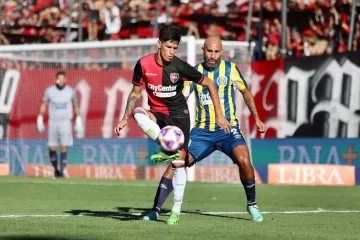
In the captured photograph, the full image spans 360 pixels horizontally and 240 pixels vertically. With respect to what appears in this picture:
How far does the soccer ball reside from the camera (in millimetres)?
9273

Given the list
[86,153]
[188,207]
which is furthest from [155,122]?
[86,153]

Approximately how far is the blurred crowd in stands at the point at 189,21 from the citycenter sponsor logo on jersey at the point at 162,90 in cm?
969

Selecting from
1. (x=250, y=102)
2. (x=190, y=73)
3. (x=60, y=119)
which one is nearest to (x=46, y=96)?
(x=60, y=119)

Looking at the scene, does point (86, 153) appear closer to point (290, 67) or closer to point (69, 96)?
point (69, 96)

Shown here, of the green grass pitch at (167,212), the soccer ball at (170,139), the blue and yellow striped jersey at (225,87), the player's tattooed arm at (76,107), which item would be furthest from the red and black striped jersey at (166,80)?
the player's tattooed arm at (76,107)

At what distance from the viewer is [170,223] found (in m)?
9.53

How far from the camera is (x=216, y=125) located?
10992 millimetres

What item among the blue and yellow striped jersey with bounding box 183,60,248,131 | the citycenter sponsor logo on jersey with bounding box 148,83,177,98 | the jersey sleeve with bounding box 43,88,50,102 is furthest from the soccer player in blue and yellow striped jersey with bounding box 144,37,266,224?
the jersey sleeve with bounding box 43,88,50,102

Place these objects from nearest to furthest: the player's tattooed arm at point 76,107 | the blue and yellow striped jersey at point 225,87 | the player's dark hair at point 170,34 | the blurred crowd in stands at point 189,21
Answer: the player's dark hair at point 170,34, the blue and yellow striped jersey at point 225,87, the blurred crowd in stands at point 189,21, the player's tattooed arm at point 76,107

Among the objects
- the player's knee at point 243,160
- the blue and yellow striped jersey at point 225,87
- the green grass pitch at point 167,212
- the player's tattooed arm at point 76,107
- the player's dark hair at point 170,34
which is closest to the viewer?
the green grass pitch at point 167,212

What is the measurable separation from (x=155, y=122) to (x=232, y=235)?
180cm

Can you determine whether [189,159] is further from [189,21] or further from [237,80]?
[189,21]

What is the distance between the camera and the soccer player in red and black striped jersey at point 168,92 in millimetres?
9633

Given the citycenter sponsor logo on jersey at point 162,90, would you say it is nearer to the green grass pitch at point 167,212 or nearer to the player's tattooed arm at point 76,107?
the green grass pitch at point 167,212
